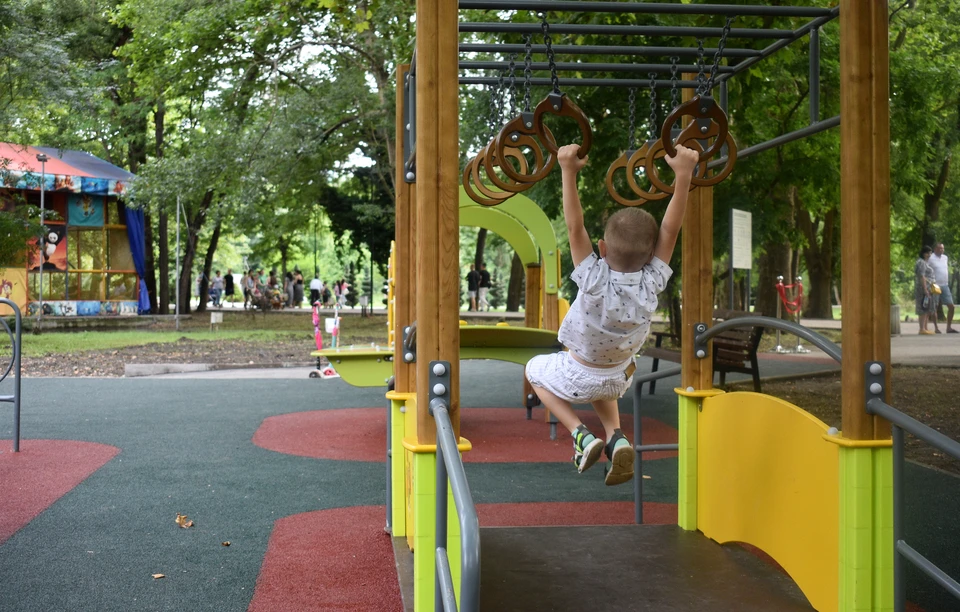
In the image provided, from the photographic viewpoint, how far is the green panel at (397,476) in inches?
183

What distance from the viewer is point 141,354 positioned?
16.1 meters

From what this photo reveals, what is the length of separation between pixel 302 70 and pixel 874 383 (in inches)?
779

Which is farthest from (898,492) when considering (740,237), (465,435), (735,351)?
(740,237)

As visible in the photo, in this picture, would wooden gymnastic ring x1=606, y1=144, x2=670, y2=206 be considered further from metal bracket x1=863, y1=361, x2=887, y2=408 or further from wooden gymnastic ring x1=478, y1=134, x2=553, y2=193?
metal bracket x1=863, y1=361, x2=887, y2=408

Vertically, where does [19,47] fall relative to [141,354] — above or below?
above

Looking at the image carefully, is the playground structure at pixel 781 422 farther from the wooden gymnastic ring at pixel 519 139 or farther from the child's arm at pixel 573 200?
the child's arm at pixel 573 200

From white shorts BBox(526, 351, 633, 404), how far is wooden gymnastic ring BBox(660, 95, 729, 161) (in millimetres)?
957

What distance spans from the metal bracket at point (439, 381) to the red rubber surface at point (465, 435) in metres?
4.28

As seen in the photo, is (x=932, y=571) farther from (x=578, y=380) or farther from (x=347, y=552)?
(x=347, y=552)

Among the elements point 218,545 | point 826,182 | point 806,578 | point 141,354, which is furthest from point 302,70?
point 806,578

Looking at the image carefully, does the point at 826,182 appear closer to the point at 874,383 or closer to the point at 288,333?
the point at 874,383

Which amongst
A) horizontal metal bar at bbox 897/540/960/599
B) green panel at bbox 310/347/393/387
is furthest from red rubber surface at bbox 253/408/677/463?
horizontal metal bar at bbox 897/540/960/599

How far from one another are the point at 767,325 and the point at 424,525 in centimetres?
178

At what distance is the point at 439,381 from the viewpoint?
2.82 m
